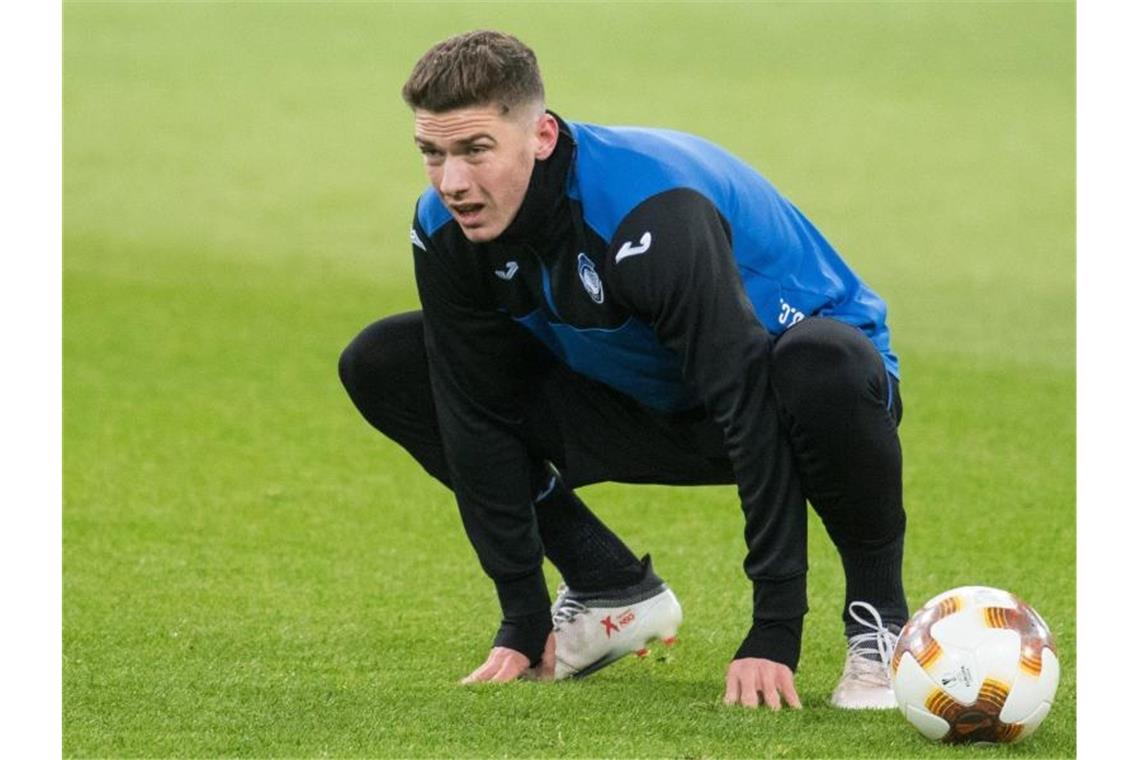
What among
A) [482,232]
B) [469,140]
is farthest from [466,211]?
[469,140]

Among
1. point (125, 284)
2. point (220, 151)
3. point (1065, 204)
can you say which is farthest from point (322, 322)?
point (1065, 204)

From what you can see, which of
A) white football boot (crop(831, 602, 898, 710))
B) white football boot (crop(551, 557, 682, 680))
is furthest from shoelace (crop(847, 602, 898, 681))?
white football boot (crop(551, 557, 682, 680))

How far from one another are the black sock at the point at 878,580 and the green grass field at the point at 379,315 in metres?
0.24

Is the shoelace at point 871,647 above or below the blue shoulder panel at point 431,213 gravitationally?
below

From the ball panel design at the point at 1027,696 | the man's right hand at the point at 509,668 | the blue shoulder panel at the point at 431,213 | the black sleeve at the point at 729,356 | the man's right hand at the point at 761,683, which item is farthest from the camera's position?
the man's right hand at the point at 509,668

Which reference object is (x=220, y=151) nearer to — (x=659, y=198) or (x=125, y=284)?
(x=125, y=284)

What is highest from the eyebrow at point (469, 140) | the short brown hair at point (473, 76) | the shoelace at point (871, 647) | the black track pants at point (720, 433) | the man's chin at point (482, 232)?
the short brown hair at point (473, 76)

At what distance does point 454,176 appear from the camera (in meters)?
3.87

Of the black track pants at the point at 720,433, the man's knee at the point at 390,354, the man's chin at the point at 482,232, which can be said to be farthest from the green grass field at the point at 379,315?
the man's chin at the point at 482,232

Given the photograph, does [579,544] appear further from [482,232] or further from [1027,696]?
[1027,696]

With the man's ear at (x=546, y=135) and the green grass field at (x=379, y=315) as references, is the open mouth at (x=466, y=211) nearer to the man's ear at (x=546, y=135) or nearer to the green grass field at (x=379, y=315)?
the man's ear at (x=546, y=135)

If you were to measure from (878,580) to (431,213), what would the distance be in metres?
1.27

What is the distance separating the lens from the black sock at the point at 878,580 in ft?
13.5

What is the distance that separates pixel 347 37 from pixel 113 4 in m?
2.68
